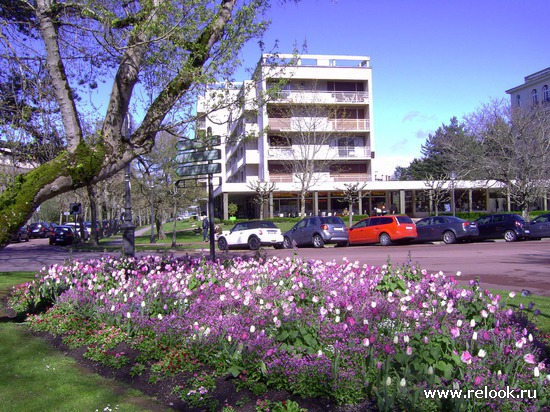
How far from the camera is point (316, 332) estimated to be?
5234 mm

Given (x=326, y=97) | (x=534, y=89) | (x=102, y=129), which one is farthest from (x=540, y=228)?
(x=534, y=89)

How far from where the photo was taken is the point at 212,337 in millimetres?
5500

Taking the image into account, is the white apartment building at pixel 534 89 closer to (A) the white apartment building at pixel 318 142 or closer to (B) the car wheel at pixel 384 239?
(A) the white apartment building at pixel 318 142

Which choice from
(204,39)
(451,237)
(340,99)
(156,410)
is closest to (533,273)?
(204,39)

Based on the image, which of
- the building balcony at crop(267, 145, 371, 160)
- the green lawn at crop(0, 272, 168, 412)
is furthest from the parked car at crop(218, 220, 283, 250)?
the green lawn at crop(0, 272, 168, 412)

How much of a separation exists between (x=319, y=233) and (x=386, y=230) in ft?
12.0

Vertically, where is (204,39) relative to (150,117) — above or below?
above

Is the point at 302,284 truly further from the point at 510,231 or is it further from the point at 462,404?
the point at 510,231

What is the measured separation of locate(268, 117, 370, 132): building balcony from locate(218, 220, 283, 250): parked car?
55.1 feet

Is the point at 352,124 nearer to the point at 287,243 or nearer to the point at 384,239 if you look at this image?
the point at 384,239

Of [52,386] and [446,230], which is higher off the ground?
[446,230]

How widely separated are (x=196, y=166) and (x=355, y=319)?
592 centimetres

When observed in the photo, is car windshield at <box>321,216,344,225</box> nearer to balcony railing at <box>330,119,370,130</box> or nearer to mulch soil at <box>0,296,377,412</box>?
balcony railing at <box>330,119,370,130</box>

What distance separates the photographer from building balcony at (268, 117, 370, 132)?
4328 centimetres
